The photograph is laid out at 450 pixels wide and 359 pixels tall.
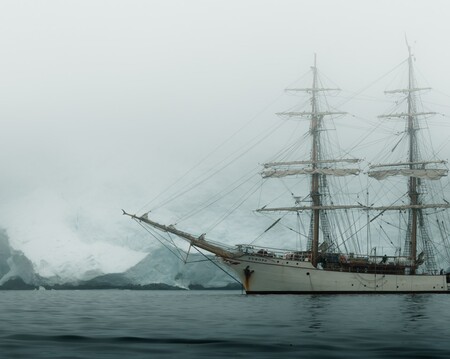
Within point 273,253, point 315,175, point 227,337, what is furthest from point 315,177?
point 227,337

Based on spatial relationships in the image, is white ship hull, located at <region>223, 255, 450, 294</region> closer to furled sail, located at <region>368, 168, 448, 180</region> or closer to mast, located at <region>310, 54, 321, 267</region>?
mast, located at <region>310, 54, 321, 267</region>

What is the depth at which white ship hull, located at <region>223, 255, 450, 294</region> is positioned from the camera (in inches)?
2675

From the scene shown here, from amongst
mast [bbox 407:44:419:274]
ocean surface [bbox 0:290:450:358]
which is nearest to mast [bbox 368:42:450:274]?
mast [bbox 407:44:419:274]

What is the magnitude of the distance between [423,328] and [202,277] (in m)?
72.0

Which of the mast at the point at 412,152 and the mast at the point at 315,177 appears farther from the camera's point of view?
the mast at the point at 412,152

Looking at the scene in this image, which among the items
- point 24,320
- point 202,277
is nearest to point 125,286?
point 202,277

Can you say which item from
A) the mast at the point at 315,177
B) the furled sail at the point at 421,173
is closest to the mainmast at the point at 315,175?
the mast at the point at 315,177

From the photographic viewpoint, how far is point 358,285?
231 feet

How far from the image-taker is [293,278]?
68125 millimetres

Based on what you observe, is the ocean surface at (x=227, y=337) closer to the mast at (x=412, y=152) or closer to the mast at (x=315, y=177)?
the mast at (x=315, y=177)

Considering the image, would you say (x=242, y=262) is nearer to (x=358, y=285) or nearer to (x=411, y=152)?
(x=358, y=285)

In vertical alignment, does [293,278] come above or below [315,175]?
below

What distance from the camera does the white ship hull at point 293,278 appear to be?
2675 inches

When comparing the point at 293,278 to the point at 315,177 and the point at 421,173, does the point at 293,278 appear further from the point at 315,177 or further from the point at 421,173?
the point at 421,173
